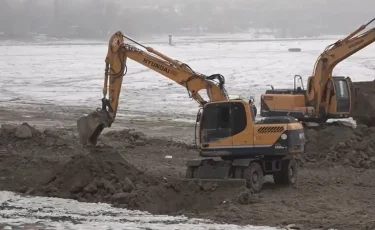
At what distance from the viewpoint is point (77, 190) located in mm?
14672

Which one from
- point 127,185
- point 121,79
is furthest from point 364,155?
point 127,185

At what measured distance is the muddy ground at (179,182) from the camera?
1352 cm

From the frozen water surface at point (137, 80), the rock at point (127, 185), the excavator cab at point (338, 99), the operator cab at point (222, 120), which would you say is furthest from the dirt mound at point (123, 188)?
the frozen water surface at point (137, 80)

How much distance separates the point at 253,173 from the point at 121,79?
11.7 feet

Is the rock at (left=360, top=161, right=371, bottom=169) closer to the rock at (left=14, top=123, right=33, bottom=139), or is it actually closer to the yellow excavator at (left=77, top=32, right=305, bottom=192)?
the yellow excavator at (left=77, top=32, right=305, bottom=192)

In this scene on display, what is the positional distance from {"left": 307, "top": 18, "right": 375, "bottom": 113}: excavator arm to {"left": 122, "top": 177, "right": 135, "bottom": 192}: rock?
874 cm

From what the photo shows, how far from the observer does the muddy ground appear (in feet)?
44.3

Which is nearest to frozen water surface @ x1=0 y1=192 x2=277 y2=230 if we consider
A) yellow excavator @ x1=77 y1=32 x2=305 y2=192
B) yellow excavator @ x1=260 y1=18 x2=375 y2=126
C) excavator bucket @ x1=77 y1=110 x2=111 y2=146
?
excavator bucket @ x1=77 y1=110 x2=111 y2=146

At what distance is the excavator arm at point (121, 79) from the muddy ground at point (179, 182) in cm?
58

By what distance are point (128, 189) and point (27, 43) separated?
101245 mm

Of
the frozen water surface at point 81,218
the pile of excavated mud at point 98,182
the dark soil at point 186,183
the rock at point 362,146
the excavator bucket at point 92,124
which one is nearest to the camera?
the frozen water surface at point 81,218

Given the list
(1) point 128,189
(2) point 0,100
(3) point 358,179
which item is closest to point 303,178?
(3) point 358,179

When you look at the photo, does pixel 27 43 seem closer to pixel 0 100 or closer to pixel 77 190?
pixel 0 100

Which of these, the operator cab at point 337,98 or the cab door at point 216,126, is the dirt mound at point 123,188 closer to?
the cab door at point 216,126
